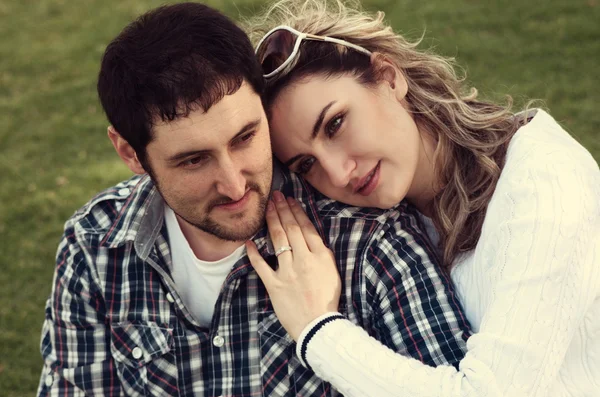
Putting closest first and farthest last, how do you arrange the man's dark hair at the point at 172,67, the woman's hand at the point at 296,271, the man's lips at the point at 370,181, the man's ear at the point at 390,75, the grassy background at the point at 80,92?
the man's dark hair at the point at 172,67 < the woman's hand at the point at 296,271 < the man's lips at the point at 370,181 < the man's ear at the point at 390,75 < the grassy background at the point at 80,92

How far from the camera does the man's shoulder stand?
3160 mm

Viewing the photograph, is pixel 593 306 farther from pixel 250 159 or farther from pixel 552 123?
pixel 250 159

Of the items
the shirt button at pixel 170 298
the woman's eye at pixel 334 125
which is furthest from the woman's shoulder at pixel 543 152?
the shirt button at pixel 170 298

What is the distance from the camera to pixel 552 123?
2.95 m

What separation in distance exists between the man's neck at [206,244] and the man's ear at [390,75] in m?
0.90

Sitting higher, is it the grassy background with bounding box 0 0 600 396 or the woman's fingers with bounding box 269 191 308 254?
the grassy background with bounding box 0 0 600 396

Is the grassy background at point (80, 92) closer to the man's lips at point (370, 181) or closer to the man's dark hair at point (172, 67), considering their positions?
the man's lips at point (370, 181)

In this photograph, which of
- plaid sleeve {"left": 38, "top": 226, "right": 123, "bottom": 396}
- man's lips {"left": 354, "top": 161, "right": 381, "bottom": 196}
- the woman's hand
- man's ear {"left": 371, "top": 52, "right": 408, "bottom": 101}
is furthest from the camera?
plaid sleeve {"left": 38, "top": 226, "right": 123, "bottom": 396}

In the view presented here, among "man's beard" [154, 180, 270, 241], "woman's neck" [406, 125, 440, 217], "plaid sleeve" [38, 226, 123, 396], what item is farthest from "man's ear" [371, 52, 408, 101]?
"plaid sleeve" [38, 226, 123, 396]

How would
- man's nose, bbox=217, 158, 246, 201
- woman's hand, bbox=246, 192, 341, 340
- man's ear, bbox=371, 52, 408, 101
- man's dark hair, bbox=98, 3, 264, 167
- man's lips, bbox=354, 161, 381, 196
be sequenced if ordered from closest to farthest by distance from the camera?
man's dark hair, bbox=98, 3, 264, 167, man's nose, bbox=217, 158, 246, 201, woman's hand, bbox=246, 192, 341, 340, man's lips, bbox=354, 161, 381, 196, man's ear, bbox=371, 52, 408, 101

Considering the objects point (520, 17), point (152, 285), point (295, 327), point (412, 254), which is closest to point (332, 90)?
point (412, 254)

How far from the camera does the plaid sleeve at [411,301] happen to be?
259cm

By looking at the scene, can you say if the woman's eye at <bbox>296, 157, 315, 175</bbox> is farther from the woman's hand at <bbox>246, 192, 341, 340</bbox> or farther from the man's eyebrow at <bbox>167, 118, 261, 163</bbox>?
the man's eyebrow at <bbox>167, 118, 261, 163</bbox>

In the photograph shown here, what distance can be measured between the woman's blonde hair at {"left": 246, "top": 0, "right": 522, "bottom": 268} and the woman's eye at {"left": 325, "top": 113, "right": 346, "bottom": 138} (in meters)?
0.18
